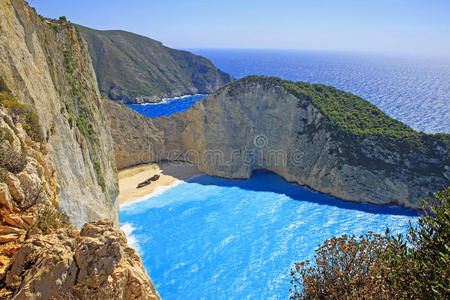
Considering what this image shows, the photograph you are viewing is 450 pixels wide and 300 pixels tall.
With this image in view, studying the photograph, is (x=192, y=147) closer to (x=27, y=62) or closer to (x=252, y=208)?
(x=252, y=208)

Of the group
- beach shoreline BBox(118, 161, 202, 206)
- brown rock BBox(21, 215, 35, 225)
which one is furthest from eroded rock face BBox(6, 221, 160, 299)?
beach shoreline BBox(118, 161, 202, 206)

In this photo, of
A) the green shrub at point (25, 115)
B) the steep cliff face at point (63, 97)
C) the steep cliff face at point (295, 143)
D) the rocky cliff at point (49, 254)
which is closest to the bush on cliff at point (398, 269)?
the rocky cliff at point (49, 254)

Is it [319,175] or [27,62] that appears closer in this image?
[27,62]

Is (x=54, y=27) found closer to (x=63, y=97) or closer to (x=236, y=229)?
(x=63, y=97)

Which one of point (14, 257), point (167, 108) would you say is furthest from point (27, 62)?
point (167, 108)

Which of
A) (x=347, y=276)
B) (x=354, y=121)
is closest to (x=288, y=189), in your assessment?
(x=354, y=121)

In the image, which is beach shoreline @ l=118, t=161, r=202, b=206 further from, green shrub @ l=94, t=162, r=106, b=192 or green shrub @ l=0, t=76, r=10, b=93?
green shrub @ l=0, t=76, r=10, b=93
